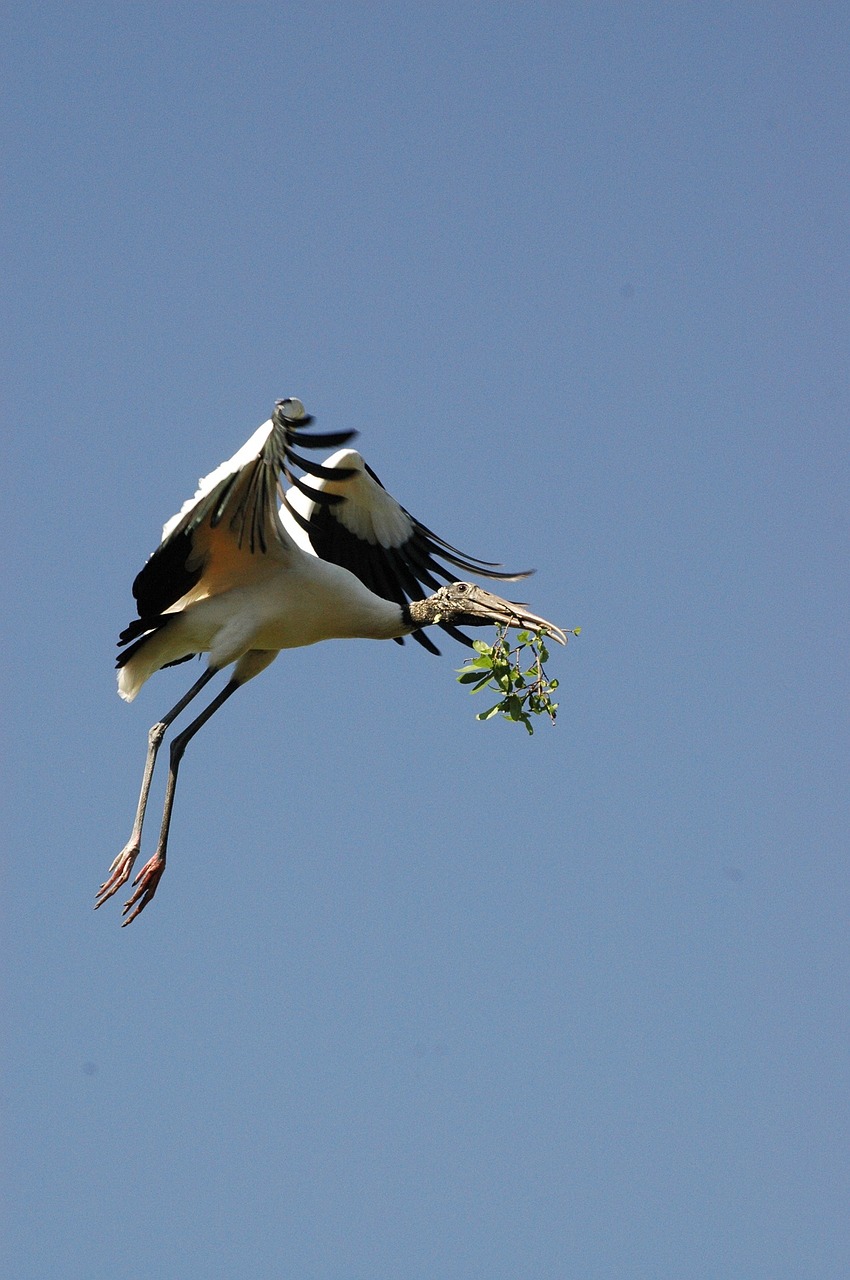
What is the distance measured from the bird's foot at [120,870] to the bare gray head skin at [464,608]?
80.4 inches

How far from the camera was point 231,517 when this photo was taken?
390 inches

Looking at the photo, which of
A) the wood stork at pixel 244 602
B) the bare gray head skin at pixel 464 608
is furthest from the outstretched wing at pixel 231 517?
the bare gray head skin at pixel 464 608

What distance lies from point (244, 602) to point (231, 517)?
65 centimetres

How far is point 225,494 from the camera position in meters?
9.42

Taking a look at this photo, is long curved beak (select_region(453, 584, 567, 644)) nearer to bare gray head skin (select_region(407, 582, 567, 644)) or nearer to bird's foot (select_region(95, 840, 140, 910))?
bare gray head skin (select_region(407, 582, 567, 644))

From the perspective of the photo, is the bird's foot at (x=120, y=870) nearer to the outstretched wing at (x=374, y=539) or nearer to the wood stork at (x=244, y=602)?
the wood stork at (x=244, y=602)

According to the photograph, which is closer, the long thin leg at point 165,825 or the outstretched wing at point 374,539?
the long thin leg at point 165,825

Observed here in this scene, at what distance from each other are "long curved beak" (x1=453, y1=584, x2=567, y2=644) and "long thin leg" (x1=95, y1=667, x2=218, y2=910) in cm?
137

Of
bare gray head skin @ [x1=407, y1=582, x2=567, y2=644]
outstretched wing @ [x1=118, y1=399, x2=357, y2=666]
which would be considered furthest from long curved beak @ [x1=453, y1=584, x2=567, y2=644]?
outstretched wing @ [x1=118, y1=399, x2=357, y2=666]

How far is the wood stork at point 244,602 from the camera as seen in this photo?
9586 mm

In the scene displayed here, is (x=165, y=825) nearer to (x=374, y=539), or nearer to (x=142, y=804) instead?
(x=142, y=804)

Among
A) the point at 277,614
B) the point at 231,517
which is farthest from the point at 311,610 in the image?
the point at 231,517

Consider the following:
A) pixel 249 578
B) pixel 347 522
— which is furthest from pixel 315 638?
pixel 347 522

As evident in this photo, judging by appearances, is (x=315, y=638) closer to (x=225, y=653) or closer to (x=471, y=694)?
(x=225, y=653)
